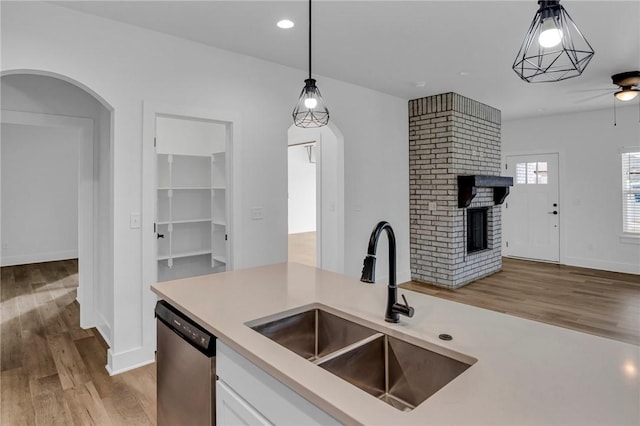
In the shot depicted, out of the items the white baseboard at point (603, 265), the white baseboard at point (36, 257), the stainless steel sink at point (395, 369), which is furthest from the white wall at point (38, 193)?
the white baseboard at point (603, 265)

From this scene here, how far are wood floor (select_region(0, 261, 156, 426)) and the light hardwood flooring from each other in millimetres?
3436

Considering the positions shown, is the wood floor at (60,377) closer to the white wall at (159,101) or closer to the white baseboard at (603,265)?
the white wall at (159,101)

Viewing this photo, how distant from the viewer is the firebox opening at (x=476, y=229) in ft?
18.2

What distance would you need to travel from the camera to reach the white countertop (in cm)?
80

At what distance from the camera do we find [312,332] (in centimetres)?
160

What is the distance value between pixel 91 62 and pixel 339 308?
2.58 m

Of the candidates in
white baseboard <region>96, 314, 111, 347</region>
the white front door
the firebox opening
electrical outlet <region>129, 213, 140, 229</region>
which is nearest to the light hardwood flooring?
the firebox opening

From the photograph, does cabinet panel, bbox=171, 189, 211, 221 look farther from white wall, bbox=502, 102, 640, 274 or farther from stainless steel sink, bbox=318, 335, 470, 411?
white wall, bbox=502, 102, 640, 274

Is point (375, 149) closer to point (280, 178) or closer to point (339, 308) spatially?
point (280, 178)

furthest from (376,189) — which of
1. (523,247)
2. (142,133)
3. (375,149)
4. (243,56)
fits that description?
(523,247)

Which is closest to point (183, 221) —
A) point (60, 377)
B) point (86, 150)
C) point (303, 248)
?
point (86, 150)

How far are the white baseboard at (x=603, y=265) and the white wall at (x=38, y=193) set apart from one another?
9153 mm

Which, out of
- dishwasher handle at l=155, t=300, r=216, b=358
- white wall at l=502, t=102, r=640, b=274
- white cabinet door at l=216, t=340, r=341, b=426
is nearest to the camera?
white cabinet door at l=216, t=340, r=341, b=426

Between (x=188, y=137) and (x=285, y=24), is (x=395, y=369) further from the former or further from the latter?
(x=188, y=137)
